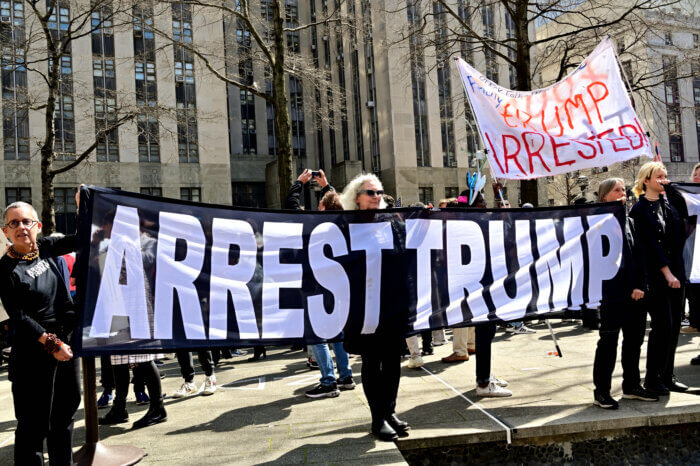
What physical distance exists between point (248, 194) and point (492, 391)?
46.1 m

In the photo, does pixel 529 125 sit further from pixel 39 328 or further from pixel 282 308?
pixel 39 328

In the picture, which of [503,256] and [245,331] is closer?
[245,331]

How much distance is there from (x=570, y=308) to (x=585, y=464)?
1423 mm

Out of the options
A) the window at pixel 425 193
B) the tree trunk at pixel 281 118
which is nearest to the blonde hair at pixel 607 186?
the tree trunk at pixel 281 118

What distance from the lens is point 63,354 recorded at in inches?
139

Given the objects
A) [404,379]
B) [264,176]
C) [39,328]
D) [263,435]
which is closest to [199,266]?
[39,328]

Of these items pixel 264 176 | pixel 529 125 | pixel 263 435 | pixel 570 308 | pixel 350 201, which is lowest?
pixel 263 435

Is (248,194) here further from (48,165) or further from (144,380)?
(144,380)

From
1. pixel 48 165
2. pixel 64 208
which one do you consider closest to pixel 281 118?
pixel 48 165

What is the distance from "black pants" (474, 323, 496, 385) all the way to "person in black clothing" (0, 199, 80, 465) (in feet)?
11.4

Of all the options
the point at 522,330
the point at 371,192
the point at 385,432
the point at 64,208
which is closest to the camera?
the point at 385,432

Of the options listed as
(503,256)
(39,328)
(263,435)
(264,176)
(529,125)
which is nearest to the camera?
(39,328)

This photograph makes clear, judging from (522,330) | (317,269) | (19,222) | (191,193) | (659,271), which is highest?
(191,193)

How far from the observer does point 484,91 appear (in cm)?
656
